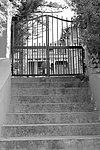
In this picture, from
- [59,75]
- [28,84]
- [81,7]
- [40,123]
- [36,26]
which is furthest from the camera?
[36,26]

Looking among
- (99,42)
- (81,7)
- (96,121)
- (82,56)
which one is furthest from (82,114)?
(82,56)

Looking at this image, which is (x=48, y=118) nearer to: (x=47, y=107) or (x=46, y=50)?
(x=47, y=107)

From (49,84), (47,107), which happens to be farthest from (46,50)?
(47,107)

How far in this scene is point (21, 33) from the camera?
22.5ft

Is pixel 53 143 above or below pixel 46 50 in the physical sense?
below

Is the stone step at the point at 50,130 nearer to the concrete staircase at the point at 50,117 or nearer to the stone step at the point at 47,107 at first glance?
the concrete staircase at the point at 50,117

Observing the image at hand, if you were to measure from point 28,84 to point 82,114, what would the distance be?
1.56 m

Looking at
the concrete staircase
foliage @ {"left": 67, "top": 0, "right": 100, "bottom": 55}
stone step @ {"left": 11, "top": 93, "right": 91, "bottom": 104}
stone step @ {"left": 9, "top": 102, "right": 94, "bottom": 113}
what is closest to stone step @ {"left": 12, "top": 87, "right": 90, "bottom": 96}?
the concrete staircase

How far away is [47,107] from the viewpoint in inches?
178

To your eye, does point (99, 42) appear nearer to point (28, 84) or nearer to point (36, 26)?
point (28, 84)

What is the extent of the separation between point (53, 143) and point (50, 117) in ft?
2.54

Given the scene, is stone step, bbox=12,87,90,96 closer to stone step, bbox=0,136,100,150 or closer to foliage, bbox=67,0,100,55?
foliage, bbox=67,0,100,55

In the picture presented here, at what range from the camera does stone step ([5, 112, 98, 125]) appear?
163 inches

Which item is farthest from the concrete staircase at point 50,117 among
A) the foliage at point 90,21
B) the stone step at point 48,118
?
the foliage at point 90,21
